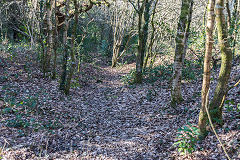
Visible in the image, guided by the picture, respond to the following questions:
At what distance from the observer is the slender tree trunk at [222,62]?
4.23 meters

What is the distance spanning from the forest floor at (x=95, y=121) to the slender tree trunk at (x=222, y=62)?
45 cm

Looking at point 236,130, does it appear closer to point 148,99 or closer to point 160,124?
point 160,124

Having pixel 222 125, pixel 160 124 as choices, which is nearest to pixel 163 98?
pixel 160 124

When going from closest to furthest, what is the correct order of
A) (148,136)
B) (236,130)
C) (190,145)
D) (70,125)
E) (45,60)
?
(190,145) → (236,130) → (148,136) → (70,125) → (45,60)

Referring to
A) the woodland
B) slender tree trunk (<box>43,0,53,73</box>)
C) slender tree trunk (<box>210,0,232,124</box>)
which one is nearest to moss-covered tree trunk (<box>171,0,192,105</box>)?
the woodland

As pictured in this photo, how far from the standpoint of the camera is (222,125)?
5.10 meters

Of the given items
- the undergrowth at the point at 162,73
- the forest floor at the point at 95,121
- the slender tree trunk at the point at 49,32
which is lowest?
the forest floor at the point at 95,121

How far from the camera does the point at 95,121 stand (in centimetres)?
754

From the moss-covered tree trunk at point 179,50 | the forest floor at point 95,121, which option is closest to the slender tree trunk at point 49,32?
the forest floor at point 95,121

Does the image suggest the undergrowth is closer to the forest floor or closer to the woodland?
the woodland

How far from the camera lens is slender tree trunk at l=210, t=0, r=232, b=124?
4.23 metres

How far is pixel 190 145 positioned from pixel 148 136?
5.98 ft

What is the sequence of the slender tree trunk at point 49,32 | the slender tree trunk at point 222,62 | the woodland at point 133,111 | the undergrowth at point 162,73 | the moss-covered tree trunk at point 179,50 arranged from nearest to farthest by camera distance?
the slender tree trunk at point 222,62, the woodland at point 133,111, the moss-covered tree trunk at point 179,50, the slender tree trunk at point 49,32, the undergrowth at point 162,73

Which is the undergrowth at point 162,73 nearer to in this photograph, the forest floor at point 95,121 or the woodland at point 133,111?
the woodland at point 133,111
